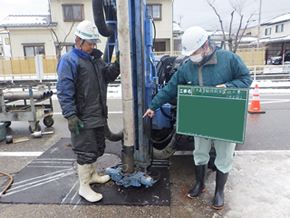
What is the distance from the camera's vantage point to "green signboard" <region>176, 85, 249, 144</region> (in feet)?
7.98

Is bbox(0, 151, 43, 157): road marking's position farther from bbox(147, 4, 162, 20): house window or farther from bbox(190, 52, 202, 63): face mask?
bbox(147, 4, 162, 20): house window

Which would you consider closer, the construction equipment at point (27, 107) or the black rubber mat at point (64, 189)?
the black rubber mat at point (64, 189)

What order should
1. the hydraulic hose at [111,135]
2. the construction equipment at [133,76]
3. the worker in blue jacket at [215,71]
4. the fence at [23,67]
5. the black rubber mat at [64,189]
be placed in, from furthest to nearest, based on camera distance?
1. the fence at [23,67]
2. the hydraulic hose at [111,135]
3. the black rubber mat at [64,189]
4. the construction equipment at [133,76]
5. the worker in blue jacket at [215,71]

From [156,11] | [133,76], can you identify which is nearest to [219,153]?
[133,76]

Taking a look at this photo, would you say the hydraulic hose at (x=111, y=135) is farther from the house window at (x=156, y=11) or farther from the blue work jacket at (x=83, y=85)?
the house window at (x=156, y=11)

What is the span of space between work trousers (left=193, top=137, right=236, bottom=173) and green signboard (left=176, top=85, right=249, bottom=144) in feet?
0.56

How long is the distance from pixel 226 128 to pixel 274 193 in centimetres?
124

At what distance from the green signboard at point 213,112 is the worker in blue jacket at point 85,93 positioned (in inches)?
39.3

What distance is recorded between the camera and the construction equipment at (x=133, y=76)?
279cm

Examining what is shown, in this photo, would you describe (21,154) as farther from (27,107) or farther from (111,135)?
(111,135)

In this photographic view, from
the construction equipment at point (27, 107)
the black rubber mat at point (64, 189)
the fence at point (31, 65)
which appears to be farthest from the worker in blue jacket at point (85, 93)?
the fence at point (31, 65)

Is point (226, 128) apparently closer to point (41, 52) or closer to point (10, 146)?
point (10, 146)

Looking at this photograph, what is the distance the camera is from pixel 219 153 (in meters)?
2.72

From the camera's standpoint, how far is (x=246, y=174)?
346cm
